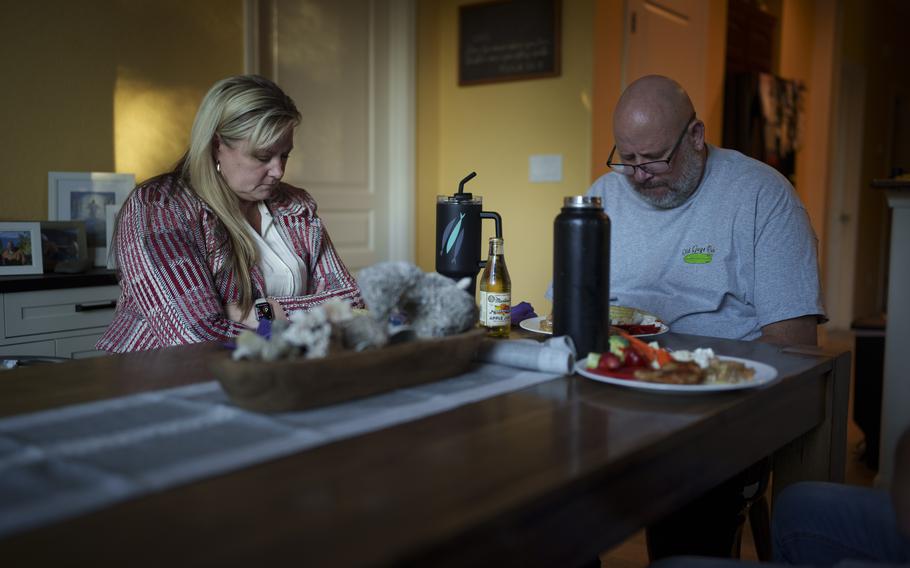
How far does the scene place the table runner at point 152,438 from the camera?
726 mm

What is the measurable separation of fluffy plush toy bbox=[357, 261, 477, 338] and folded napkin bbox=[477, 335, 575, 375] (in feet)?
0.29

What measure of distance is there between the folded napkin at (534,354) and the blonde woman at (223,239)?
679 millimetres

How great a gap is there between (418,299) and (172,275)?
0.80 meters

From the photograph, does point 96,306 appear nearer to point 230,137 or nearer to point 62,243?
point 62,243

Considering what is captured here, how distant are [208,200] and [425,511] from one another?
144 centimetres

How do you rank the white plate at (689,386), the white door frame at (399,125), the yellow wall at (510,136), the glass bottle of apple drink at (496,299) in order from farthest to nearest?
the white door frame at (399,125)
the yellow wall at (510,136)
the glass bottle of apple drink at (496,299)
the white plate at (689,386)

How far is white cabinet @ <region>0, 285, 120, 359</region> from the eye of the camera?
2523 millimetres

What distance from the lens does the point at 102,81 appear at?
10.2ft

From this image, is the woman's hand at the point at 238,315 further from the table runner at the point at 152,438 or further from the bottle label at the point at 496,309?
the table runner at the point at 152,438

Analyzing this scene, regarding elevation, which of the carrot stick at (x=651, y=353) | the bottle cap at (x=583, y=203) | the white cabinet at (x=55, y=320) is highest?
the bottle cap at (x=583, y=203)

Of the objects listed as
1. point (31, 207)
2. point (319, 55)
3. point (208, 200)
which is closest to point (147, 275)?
point (208, 200)

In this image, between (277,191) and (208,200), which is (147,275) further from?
(277,191)

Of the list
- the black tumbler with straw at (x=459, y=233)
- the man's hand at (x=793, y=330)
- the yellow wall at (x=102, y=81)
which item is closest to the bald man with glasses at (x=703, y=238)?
the man's hand at (x=793, y=330)

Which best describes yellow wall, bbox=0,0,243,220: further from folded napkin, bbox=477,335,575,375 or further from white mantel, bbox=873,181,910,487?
white mantel, bbox=873,181,910,487
